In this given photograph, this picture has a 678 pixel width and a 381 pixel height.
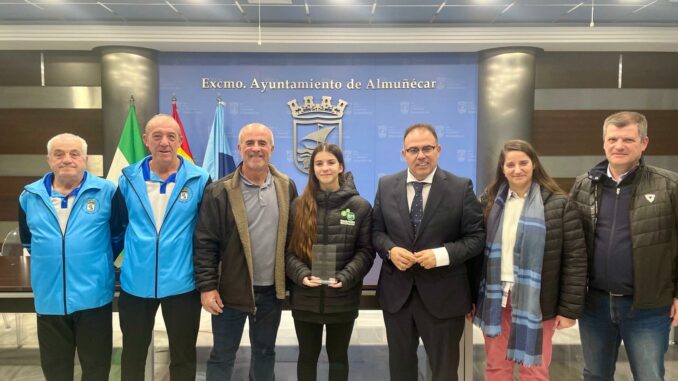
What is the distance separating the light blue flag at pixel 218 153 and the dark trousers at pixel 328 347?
3.39 m

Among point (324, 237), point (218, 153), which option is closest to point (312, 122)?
point (218, 153)

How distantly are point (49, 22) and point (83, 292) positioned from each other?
4.38 meters

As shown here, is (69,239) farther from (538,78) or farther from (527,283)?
(538,78)

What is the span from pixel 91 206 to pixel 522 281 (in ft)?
6.39

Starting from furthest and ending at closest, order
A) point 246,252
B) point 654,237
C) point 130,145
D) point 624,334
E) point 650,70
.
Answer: point 650,70, point 130,145, point 246,252, point 624,334, point 654,237

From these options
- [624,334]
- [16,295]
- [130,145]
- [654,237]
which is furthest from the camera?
[130,145]

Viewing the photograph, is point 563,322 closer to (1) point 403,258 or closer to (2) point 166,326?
(1) point 403,258

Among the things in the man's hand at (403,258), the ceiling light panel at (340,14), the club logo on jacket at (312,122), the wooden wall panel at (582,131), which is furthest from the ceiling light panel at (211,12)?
the wooden wall panel at (582,131)

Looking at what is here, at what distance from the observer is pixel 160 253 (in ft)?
6.79

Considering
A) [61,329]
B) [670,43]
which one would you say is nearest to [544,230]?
[61,329]

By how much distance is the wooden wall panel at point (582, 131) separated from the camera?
18.7 feet

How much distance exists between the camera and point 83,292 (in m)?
2.05

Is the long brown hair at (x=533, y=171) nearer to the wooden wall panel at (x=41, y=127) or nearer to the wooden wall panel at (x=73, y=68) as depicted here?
the wooden wall panel at (x=41, y=127)

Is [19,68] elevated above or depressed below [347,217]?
above
